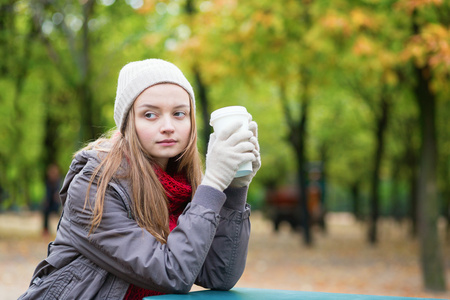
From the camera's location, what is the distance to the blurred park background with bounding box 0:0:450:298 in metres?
8.65

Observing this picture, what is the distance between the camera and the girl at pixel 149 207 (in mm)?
1846

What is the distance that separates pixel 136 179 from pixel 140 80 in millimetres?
332

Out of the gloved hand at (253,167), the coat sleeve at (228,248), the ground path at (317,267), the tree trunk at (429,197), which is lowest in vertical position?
the ground path at (317,267)

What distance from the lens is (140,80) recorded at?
80.4 inches

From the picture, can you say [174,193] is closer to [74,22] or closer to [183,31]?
[183,31]

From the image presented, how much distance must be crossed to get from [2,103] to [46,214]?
360cm

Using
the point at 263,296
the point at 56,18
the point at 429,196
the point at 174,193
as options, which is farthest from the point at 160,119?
the point at 56,18

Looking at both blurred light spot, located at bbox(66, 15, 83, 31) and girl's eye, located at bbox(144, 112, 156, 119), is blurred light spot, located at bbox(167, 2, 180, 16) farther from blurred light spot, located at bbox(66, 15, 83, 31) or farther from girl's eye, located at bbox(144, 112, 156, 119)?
girl's eye, located at bbox(144, 112, 156, 119)

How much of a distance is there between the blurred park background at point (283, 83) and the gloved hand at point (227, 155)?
385 centimetres

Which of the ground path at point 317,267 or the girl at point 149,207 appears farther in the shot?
the ground path at point 317,267

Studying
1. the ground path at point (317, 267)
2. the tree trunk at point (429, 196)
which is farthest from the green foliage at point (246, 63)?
the ground path at point (317, 267)

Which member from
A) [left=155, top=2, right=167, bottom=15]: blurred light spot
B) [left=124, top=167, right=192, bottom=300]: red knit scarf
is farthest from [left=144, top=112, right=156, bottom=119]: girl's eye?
[left=155, top=2, right=167, bottom=15]: blurred light spot

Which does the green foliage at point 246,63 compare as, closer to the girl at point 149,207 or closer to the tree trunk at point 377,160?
the tree trunk at point 377,160

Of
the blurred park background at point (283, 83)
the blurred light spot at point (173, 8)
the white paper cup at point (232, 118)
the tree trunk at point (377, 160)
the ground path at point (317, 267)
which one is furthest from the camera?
the tree trunk at point (377, 160)
